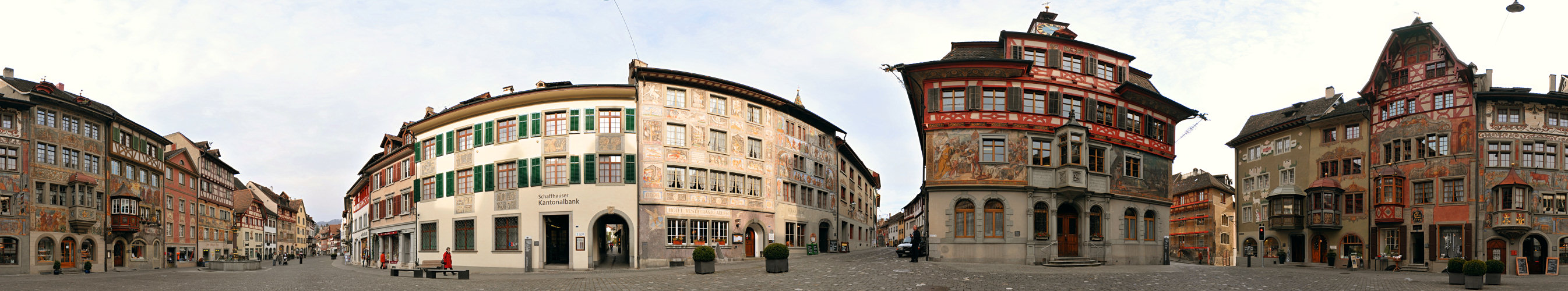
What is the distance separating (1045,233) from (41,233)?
1870 inches

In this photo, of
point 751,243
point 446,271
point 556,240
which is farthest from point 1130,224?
point 446,271

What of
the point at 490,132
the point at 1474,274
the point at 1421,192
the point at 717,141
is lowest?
the point at 1474,274

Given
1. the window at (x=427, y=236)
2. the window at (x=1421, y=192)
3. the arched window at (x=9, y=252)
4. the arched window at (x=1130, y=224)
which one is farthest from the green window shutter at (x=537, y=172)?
the window at (x=1421, y=192)

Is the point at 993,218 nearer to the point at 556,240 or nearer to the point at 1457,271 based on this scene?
the point at 1457,271

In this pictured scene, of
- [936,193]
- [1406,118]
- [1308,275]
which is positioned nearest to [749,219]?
[936,193]

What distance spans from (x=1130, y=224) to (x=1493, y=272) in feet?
44.6

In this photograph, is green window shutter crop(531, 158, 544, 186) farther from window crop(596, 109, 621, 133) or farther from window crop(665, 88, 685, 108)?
window crop(665, 88, 685, 108)

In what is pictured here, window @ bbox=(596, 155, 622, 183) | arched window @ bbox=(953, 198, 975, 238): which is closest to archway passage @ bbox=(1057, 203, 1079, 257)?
arched window @ bbox=(953, 198, 975, 238)

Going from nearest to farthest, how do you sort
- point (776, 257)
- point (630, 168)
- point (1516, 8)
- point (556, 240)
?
point (1516, 8) → point (776, 257) → point (630, 168) → point (556, 240)

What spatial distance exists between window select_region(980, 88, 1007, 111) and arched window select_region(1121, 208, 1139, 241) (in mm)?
7575

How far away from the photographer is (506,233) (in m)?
42.4

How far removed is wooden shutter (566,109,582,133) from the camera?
40750 millimetres

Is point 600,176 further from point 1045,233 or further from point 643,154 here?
point 1045,233

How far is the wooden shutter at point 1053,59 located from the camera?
3809cm
